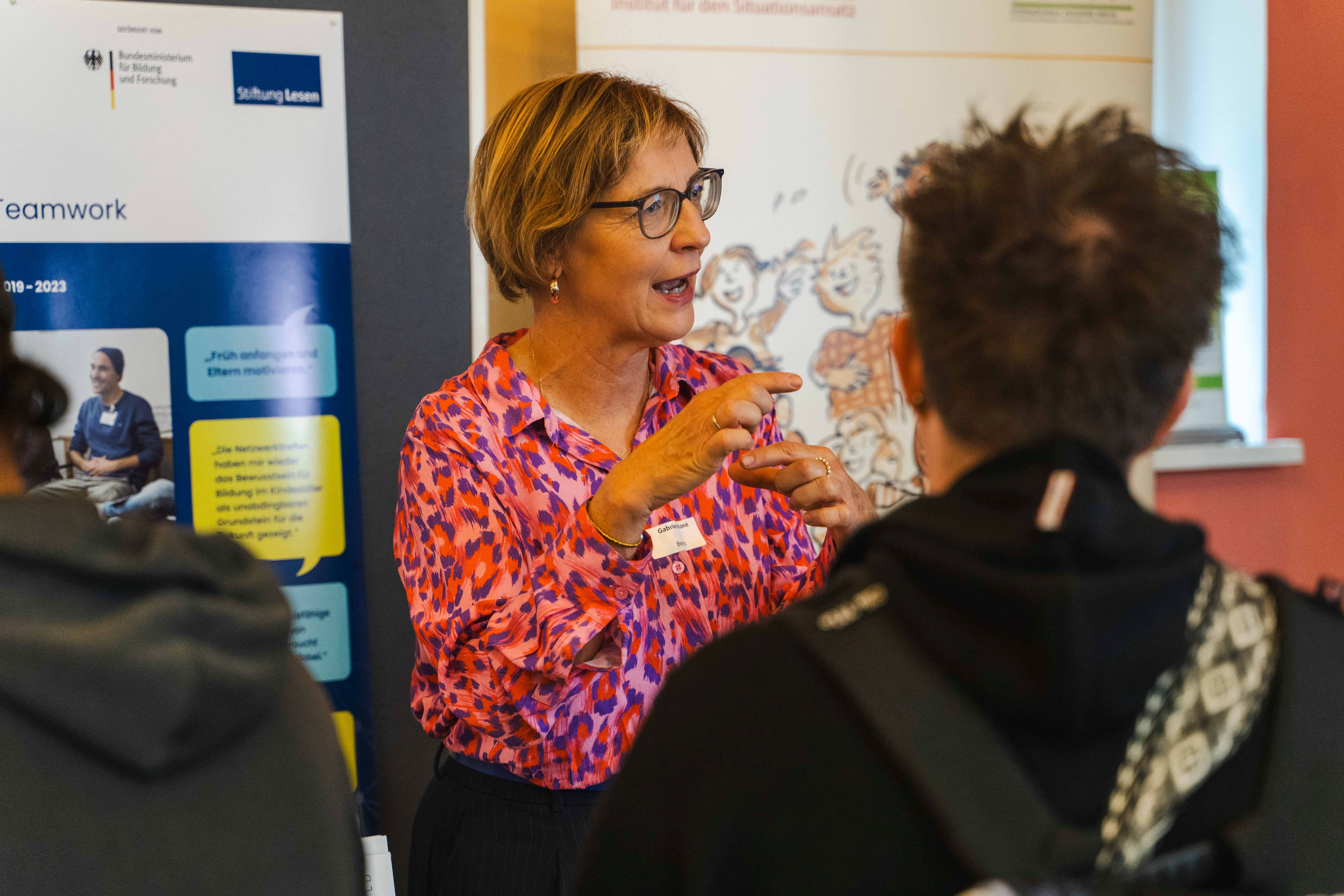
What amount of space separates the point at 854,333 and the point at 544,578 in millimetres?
1506

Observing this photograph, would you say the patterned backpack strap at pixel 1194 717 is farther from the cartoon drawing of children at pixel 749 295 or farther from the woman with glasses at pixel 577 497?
the cartoon drawing of children at pixel 749 295

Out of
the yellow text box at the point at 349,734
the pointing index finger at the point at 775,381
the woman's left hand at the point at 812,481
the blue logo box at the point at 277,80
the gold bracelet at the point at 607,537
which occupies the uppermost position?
the blue logo box at the point at 277,80

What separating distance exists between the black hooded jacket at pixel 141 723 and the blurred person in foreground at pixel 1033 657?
26 cm

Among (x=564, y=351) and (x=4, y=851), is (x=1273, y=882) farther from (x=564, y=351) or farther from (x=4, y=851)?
(x=564, y=351)

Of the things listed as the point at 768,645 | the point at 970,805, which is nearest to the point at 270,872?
the point at 768,645

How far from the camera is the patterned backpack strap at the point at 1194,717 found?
67 centimetres

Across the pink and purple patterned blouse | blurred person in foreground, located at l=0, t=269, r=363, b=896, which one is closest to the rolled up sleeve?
the pink and purple patterned blouse

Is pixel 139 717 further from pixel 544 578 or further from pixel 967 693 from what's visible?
pixel 544 578

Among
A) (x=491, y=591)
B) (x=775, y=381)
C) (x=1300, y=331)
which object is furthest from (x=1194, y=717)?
(x=1300, y=331)

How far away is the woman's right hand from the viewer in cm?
138

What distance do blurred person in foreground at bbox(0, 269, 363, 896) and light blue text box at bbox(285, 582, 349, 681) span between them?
1.86 meters

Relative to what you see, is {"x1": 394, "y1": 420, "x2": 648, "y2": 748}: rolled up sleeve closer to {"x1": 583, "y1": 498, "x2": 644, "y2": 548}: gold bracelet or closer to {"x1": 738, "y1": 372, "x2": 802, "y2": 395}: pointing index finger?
{"x1": 583, "y1": 498, "x2": 644, "y2": 548}: gold bracelet

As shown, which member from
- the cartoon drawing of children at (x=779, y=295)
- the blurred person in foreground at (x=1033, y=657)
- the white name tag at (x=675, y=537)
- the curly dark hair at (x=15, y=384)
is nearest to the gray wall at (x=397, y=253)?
the cartoon drawing of children at (x=779, y=295)

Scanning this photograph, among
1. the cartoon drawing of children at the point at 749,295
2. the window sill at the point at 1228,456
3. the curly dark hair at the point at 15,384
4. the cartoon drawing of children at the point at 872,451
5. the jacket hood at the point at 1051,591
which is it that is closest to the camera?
the jacket hood at the point at 1051,591
